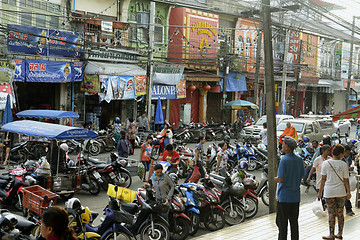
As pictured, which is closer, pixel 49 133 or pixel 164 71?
pixel 49 133

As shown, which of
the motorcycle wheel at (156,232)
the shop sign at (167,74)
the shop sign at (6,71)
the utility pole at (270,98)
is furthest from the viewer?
the shop sign at (167,74)

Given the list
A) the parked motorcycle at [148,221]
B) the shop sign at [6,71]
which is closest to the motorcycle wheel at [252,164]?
the parked motorcycle at [148,221]

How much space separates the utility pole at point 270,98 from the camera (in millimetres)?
10430

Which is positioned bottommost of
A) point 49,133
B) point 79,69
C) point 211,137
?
point 211,137

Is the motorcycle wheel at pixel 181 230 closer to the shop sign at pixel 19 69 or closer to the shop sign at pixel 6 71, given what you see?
the shop sign at pixel 6 71

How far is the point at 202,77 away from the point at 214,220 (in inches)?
907

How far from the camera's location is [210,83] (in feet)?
113

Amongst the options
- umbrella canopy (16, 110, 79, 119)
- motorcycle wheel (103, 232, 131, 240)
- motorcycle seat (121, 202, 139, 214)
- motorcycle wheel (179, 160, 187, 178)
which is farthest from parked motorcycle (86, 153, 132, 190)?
motorcycle wheel (103, 232, 131, 240)

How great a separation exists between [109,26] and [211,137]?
8.76 metres

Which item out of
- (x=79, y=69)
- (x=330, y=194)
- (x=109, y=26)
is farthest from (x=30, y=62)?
(x=330, y=194)

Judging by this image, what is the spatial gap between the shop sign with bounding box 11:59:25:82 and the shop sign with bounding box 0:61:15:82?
187 millimetres

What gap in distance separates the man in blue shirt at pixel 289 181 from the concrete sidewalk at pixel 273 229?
5.10 feet

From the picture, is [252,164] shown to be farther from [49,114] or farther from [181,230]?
[181,230]

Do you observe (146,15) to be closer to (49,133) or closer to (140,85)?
(140,85)
